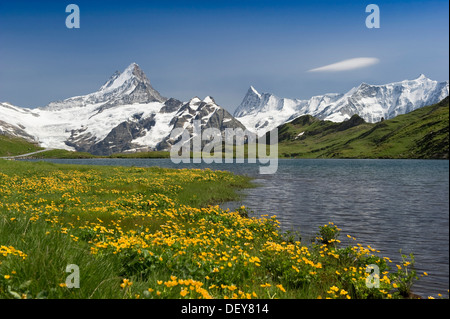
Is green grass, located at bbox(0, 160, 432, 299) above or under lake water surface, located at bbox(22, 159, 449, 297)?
above

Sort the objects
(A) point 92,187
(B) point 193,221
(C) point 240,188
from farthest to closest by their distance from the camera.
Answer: (C) point 240,188, (A) point 92,187, (B) point 193,221

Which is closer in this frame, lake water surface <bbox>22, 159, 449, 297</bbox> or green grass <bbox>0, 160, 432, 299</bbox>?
green grass <bbox>0, 160, 432, 299</bbox>

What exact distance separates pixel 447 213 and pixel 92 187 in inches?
1196

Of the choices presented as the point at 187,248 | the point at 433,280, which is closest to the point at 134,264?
the point at 187,248

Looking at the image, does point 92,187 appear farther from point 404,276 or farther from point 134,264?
point 404,276

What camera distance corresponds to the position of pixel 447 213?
25.0 m

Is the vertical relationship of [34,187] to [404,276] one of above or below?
above

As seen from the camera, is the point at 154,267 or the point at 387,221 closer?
the point at 154,267

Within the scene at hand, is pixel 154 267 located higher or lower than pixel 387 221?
higher

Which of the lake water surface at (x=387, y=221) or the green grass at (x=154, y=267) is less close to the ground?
the green grass at (x=154, y=267)

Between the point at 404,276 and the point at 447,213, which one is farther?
the point at 447,213

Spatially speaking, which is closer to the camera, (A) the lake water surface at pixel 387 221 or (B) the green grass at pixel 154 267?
(B) the green grass at pixel 154 267
